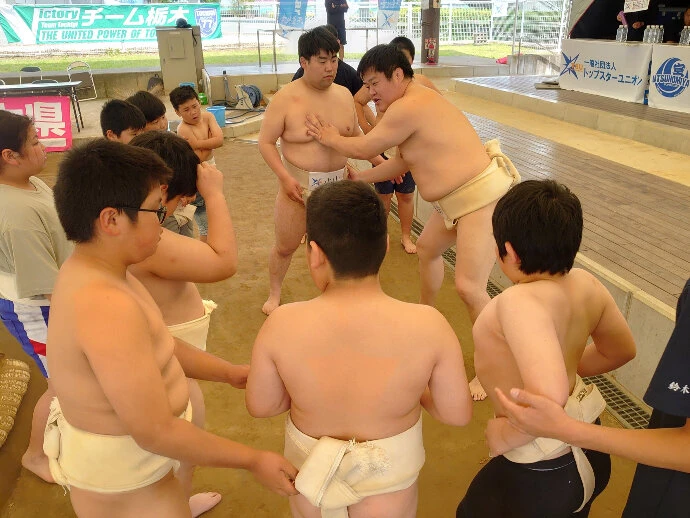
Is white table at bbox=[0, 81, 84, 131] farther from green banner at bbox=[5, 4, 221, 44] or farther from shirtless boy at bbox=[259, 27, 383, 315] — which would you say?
green banner at bbox=[5, 4, 221, 44]

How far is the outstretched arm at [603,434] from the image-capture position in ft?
3.13

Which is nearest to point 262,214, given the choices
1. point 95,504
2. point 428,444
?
point 428,444

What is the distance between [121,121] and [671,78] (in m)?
6.59

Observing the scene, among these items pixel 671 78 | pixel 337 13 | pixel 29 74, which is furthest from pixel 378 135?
pixel 29 74

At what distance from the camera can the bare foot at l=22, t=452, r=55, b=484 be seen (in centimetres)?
224

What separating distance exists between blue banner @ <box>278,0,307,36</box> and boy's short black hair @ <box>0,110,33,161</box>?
1143 cm

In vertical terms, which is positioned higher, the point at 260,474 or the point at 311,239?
the point at 311,239

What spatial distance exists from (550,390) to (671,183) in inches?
166

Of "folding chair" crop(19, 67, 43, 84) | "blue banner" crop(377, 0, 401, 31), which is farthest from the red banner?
"blue banner" crop(377, 0, 401, 31)

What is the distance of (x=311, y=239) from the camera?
4.05 ft

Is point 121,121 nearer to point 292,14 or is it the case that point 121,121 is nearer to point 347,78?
point 347,78

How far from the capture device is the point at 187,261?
157 cm

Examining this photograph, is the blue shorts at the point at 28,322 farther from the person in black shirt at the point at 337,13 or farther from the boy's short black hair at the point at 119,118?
the person in black shirt at the point at 337,13

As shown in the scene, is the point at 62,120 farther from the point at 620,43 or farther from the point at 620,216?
the point at 620,43
